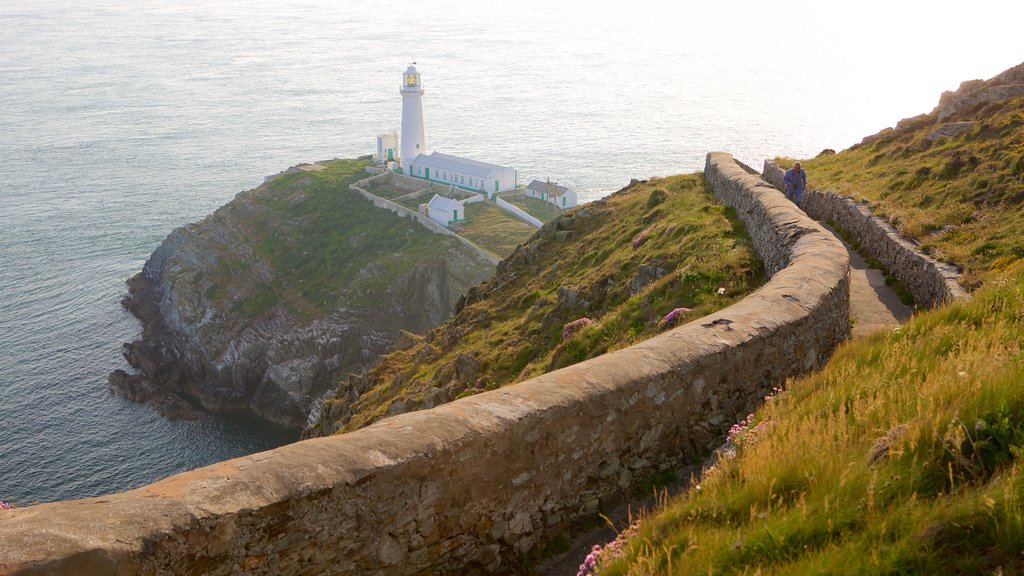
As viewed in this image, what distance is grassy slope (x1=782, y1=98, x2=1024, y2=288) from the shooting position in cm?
1556

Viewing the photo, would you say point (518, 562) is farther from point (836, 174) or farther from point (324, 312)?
point (324, 312)

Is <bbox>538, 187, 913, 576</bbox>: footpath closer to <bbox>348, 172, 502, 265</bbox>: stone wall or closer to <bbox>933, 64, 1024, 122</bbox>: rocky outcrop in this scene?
<bbox>933, 64, 1024, 122</bbox>: rocky outcrop

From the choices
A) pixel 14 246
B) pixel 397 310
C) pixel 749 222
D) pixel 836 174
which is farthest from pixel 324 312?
Result: pixel 749 222

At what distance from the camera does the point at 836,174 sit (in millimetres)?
28609

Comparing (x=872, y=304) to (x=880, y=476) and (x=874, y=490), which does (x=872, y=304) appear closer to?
(x=880, y=476)

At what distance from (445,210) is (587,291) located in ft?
196

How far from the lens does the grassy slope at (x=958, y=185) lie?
51.1 feet

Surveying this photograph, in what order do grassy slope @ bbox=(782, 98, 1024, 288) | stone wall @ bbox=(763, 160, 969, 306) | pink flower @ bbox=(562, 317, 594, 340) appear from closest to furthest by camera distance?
stone wall @ bbox=(763, 160, 969, 306) < grassy slope @ bbox=(782, 98, 1024, 288) < pink flower @ bbox=(562, 317, 594, 340)

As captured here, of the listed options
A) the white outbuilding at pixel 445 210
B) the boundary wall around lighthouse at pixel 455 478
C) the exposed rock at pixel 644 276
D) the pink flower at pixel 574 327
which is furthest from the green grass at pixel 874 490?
the white outbuilding at pixel 445 210

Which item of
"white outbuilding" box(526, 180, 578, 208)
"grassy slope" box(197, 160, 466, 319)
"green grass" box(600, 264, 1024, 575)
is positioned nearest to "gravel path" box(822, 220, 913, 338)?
"green grass" box(600, 264, 1024, 575)

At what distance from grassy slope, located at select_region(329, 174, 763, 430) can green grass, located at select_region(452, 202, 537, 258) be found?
39751 millimetres

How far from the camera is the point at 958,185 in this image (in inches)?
796

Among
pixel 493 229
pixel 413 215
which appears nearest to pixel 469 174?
pixel 413 215

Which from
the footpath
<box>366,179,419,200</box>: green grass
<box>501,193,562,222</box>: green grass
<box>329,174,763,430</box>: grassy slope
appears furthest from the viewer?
<box>366,179,419,200</box>: green grass
